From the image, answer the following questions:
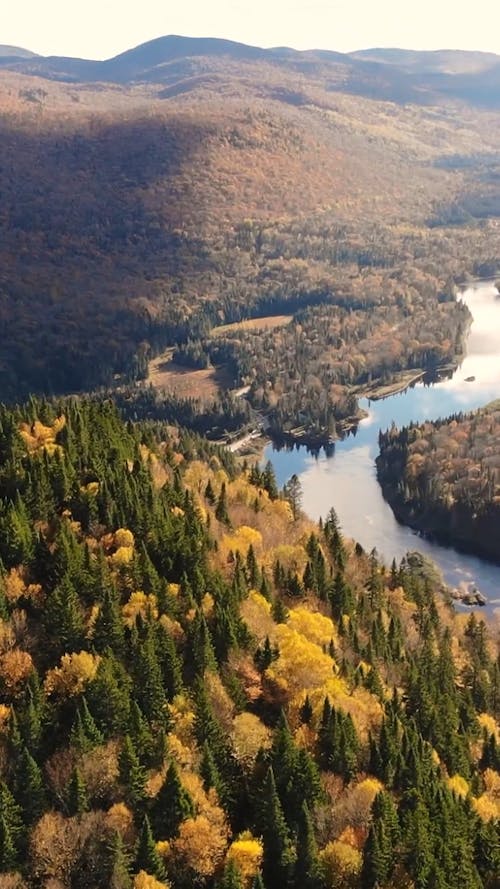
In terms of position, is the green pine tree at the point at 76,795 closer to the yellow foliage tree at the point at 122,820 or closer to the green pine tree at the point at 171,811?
the yellow foliage tree at the point at 122,820

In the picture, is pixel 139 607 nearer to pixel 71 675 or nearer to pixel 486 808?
pixel 71 675

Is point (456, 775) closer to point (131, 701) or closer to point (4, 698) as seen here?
point (131, 701)

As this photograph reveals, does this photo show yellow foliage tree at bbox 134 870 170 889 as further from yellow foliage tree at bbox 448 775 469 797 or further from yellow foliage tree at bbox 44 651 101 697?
yellow foliage tree at bbox 448 775 469 797

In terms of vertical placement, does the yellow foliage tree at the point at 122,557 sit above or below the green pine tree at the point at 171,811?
above

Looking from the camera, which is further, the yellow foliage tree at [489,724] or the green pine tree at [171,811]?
the yellow foliage tree at [489,724]

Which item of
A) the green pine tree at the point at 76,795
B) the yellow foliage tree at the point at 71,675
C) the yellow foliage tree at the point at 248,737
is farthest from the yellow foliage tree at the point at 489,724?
the green pine tree at the point at 76,795

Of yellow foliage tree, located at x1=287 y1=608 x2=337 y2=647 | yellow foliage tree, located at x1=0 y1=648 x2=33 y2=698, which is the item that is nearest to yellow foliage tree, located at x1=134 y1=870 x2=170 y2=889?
yellow foliage tree, located at x1=0 y1=648 x2=33 y2=698

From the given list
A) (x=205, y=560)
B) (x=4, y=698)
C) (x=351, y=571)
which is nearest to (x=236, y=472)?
(x=351, y=571)
